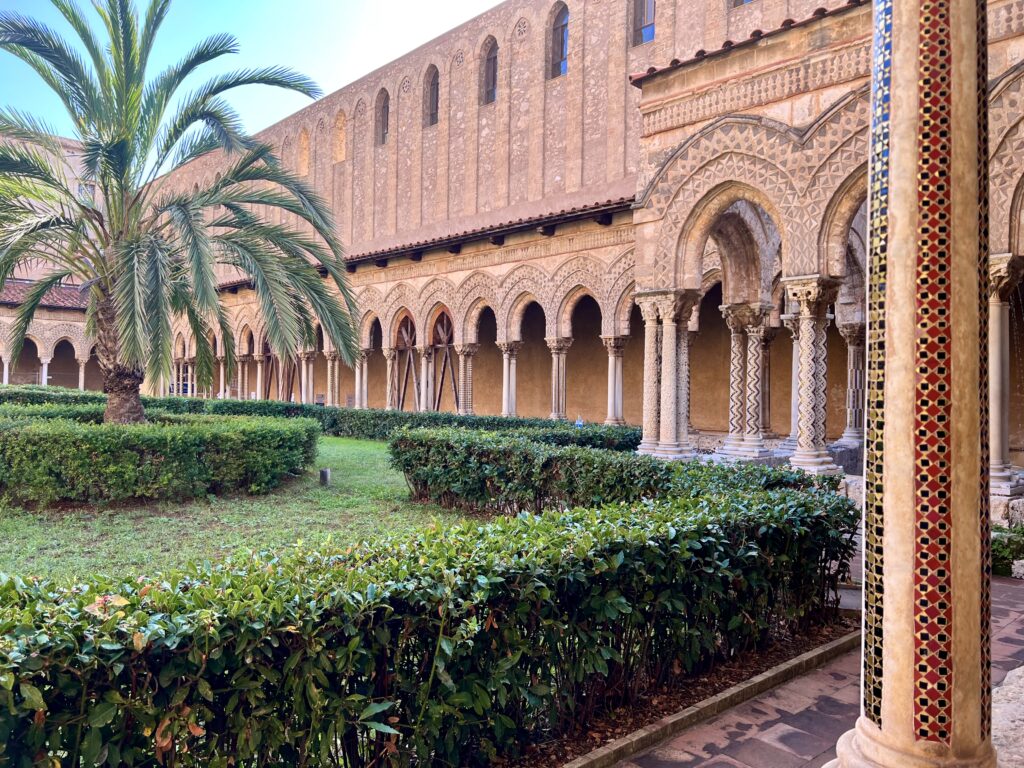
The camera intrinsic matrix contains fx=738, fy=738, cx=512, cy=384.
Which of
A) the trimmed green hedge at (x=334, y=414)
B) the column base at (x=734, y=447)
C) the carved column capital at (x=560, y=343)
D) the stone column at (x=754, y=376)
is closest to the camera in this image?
the column base at (x=734, y=447)

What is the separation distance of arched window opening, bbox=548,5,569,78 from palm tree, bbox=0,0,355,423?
39.4ft

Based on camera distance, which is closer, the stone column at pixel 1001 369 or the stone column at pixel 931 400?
the stone column at pixel 931 400

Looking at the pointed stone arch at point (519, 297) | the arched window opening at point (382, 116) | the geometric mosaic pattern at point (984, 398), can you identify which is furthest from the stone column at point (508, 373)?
the geometric mosaic pattern at point (984, 398)

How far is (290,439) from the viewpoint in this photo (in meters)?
10.3

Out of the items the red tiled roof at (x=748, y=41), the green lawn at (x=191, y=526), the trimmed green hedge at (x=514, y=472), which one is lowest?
the green lawn at (x=191, y=526)

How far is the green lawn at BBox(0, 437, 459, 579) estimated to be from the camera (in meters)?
6.25

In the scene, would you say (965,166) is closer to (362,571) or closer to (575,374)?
(362,571)

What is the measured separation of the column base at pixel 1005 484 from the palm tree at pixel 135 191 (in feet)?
23.8

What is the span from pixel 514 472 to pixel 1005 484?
15.7ft

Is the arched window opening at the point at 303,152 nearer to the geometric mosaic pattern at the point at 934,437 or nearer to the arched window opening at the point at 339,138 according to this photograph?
the arched window opening at the point at 339,138

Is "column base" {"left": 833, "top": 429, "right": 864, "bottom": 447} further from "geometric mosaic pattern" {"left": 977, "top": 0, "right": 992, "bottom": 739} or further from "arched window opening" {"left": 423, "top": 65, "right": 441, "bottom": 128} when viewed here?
"arched window opening" {"left": 423, "top": 65, "right": 441, "bottom": 128}

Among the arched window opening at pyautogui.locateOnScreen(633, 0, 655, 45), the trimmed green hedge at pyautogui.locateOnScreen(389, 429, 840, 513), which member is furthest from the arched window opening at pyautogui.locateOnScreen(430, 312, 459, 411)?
the trimmed green hedge at pyautogui.locateOnScreen(389, 429, 840, 513)

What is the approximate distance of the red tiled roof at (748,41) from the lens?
8.14m

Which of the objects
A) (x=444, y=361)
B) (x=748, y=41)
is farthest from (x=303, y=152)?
(x=748, y=41)
